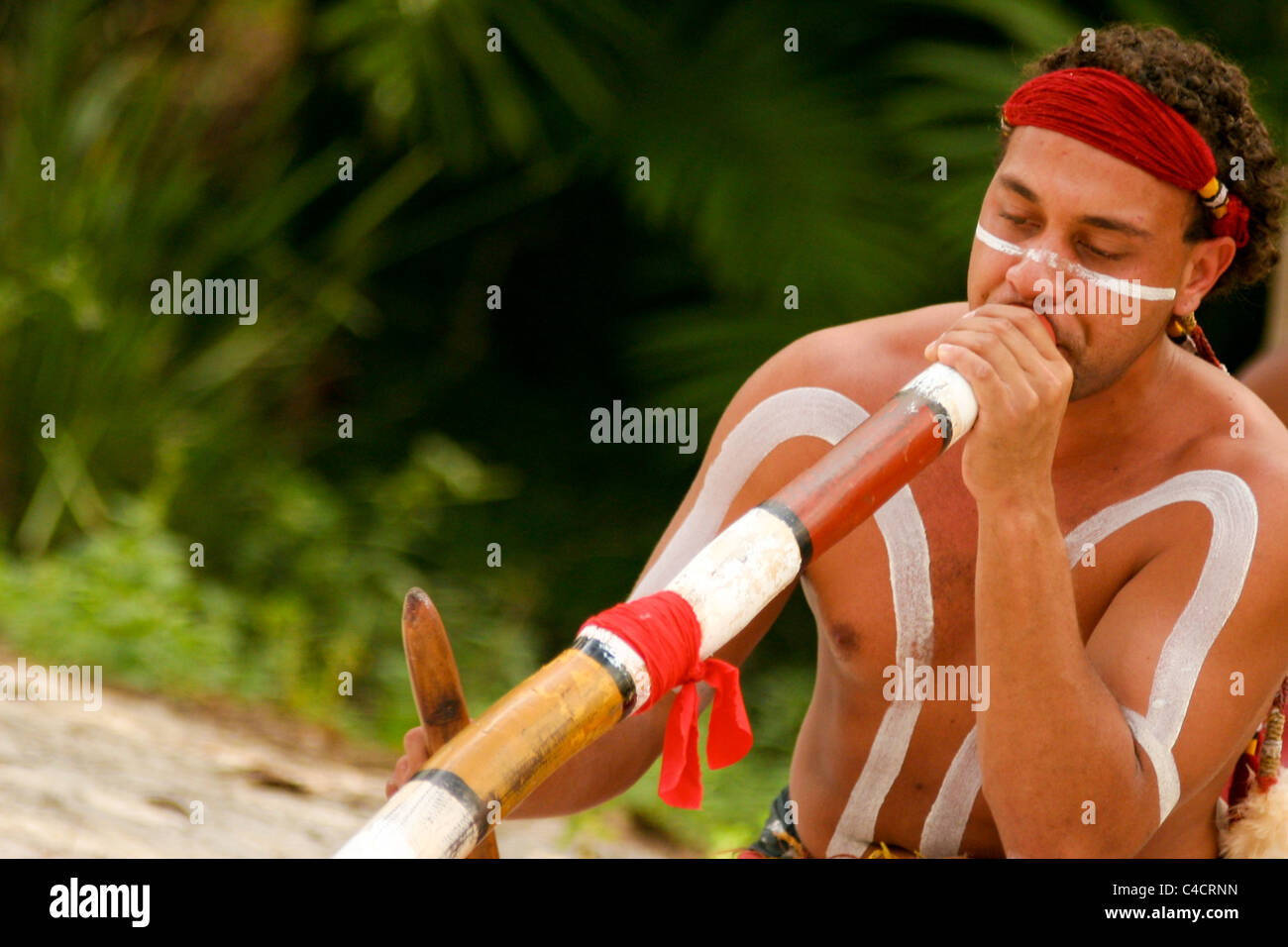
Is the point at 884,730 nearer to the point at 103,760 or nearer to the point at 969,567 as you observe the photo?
the point at 969,567

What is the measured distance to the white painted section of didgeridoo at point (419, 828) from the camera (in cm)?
133

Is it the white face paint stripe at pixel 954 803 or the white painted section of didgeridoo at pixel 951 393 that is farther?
the white face paint stripe at pixel 954 803

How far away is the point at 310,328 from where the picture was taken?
17.7 feet

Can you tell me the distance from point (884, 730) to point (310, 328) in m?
3.51

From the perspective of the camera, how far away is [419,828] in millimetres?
1341

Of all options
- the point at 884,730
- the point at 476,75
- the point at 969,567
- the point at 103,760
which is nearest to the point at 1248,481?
the point at 969,567

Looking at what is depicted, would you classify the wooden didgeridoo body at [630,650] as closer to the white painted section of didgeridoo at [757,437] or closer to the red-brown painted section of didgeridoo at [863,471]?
the red-brown painted section of didgeridoo at [863,471]

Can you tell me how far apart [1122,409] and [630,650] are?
1096mm

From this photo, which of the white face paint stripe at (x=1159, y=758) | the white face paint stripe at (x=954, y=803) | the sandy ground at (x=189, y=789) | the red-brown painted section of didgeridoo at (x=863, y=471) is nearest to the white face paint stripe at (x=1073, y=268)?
the red-brown painted section of didgeridoo at (x=863, y=471)

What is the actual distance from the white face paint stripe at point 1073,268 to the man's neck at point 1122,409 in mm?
162

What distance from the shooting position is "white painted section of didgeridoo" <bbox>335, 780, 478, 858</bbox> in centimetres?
133

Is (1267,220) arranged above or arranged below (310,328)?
below

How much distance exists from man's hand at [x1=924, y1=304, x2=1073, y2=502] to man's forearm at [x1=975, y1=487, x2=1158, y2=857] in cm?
4
